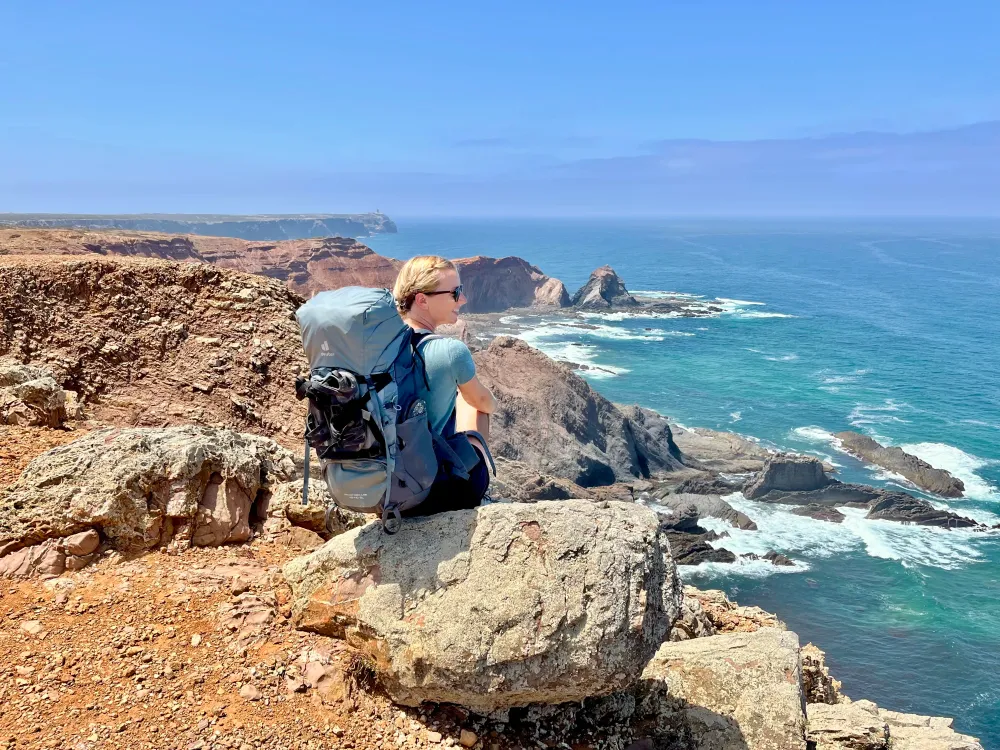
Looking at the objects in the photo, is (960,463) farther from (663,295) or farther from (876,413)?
(663,295)

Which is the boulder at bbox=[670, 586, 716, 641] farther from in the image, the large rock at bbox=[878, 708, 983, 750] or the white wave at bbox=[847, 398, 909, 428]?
the white wave at bbox=[847, 398, 909, 428]

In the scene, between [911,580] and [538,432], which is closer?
[911,580]

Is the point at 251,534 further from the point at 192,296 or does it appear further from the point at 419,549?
the point at 192,296

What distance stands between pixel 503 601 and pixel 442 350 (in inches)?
60.0

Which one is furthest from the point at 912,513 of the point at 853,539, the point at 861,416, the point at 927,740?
the point at 927,740

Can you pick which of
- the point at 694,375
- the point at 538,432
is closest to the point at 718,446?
the point at 538,432

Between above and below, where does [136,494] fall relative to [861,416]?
above

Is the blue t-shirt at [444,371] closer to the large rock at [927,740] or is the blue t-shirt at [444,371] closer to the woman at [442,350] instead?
the woman at [442,350]

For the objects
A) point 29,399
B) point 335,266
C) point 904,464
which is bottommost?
point 904,464

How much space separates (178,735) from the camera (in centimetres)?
384

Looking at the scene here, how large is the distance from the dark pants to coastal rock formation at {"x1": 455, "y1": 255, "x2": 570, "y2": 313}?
312 ft

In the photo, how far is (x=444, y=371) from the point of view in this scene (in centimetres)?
412

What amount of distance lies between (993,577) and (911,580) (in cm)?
391

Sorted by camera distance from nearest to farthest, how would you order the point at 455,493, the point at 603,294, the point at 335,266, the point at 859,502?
the point at 455,493 < the point at 859,502 < the point at 335,266 < the point at 603,294
